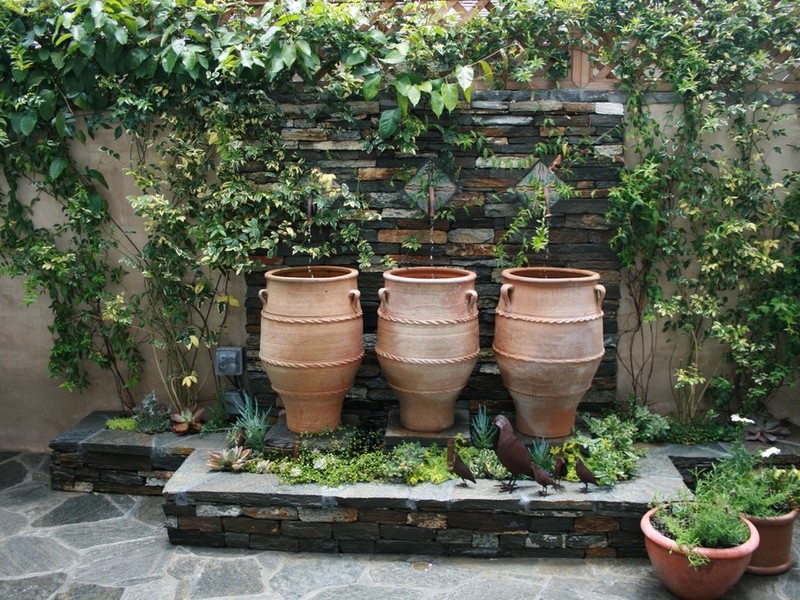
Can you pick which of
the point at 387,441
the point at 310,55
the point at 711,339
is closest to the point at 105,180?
the point at 310,55

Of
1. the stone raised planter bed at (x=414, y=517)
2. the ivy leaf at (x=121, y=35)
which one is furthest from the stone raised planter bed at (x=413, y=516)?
the ivy leaf at (x=121, y=35)

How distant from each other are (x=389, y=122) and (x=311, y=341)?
112cm

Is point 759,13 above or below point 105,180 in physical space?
above

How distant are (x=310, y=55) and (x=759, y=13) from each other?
6.95 feet

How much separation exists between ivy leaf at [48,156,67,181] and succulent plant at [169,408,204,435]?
1.40 metres

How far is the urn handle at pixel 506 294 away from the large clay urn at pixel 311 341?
2.20ft

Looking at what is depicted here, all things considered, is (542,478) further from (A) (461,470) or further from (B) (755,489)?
(B) (755,489)

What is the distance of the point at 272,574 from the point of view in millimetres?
2615

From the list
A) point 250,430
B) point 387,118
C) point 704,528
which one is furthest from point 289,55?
point 704,528

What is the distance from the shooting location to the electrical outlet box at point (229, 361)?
354cm

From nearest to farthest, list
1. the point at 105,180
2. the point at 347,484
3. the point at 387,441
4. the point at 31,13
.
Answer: the point at 347,484, the point at 387,441, the point at 31,13, the point at 105,180

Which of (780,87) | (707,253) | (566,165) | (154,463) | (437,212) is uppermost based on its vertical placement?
(780,87)

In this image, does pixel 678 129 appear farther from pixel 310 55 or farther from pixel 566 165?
pixel 310 55

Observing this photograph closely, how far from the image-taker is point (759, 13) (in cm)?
306
